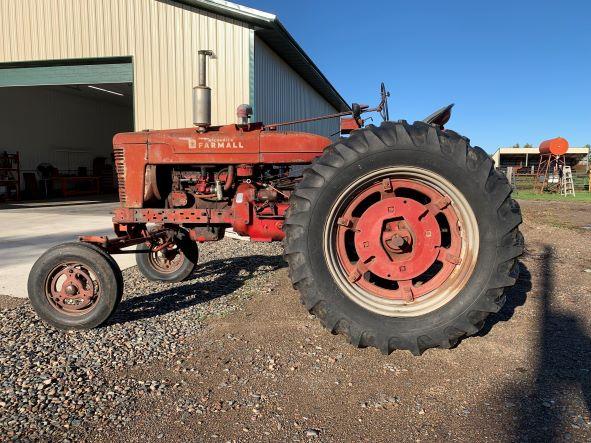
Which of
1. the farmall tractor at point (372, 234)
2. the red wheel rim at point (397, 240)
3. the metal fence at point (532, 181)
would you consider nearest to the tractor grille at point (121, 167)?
the farmall tractor at point (372, 234)

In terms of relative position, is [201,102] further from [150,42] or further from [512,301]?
[150,42]

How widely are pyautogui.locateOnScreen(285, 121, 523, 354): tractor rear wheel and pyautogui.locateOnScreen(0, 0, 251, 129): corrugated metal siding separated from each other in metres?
6.67

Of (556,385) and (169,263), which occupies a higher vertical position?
(169,263)

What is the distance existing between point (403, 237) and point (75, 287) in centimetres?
247

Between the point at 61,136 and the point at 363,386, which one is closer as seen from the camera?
the point at 363,386

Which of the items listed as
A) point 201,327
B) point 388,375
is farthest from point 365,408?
point 201,327

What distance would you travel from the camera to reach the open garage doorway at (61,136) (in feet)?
60.4

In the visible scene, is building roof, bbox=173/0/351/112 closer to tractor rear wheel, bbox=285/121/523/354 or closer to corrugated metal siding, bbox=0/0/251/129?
corrugated metal siding, bbox=0/0/251/129

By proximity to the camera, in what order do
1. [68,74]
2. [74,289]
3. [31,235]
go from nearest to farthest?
[74,289] → [31,235] → [68,74]

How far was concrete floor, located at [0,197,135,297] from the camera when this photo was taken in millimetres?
5180

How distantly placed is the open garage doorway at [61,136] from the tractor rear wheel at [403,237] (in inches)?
554

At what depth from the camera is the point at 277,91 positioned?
11156mm

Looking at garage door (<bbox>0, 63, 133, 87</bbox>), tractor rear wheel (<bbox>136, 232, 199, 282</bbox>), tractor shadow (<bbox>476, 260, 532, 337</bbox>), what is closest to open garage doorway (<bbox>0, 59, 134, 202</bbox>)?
garage door (<bbox>0, 63, 133, 87</bbox>)

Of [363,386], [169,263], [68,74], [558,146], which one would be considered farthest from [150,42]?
[558,146]
